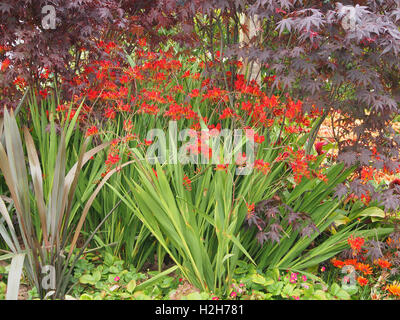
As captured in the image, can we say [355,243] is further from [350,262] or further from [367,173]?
[367,173]

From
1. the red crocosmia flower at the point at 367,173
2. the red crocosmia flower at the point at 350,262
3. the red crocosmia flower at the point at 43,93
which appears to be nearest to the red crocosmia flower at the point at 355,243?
the red crocosmia flower at the point at 350,262

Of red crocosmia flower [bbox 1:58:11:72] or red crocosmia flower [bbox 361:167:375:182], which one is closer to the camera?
red crocosmia flower [bbox 361:167:375:182]

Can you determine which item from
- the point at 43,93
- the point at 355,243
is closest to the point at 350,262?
the point at 355,243

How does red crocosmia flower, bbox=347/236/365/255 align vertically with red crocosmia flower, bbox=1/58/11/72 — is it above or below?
below

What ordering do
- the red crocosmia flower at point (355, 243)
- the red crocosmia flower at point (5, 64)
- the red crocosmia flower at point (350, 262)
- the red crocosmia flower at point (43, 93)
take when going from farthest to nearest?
the red crocosmia flower at point (43, 93) < the red crocosmia flower at point (5, 64) < the red crocosmia flower at point (350, 262) < the red crocosmia flower at point (355, 243)

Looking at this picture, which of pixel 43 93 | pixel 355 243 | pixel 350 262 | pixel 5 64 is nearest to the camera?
pixel 355 243

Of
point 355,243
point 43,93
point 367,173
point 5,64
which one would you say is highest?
point 5,64

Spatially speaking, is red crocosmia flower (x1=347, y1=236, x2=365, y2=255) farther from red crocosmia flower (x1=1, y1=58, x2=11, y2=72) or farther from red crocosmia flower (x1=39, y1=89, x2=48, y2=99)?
red crocosmia flower (x1=1, y1=58, x2=11, y2=72)

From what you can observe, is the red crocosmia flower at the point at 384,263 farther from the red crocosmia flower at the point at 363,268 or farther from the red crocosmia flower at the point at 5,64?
the red crocosmia flower at the point at 5,64

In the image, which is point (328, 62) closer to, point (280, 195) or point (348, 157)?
point (348, 157)

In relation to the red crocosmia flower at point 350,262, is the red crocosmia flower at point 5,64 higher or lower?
higher

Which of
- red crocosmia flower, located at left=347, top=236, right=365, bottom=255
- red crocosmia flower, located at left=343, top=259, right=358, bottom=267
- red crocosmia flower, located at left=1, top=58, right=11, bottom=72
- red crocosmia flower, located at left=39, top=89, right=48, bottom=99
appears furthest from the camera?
red crocosmia flower, located at left=39, top=89, right=48, bottom=99

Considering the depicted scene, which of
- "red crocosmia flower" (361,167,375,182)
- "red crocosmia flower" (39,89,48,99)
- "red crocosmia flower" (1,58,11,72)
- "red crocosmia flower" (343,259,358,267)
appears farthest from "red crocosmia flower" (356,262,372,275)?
"red crocosmia flower" (1,58,11,72)

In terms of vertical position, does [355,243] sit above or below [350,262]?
above
